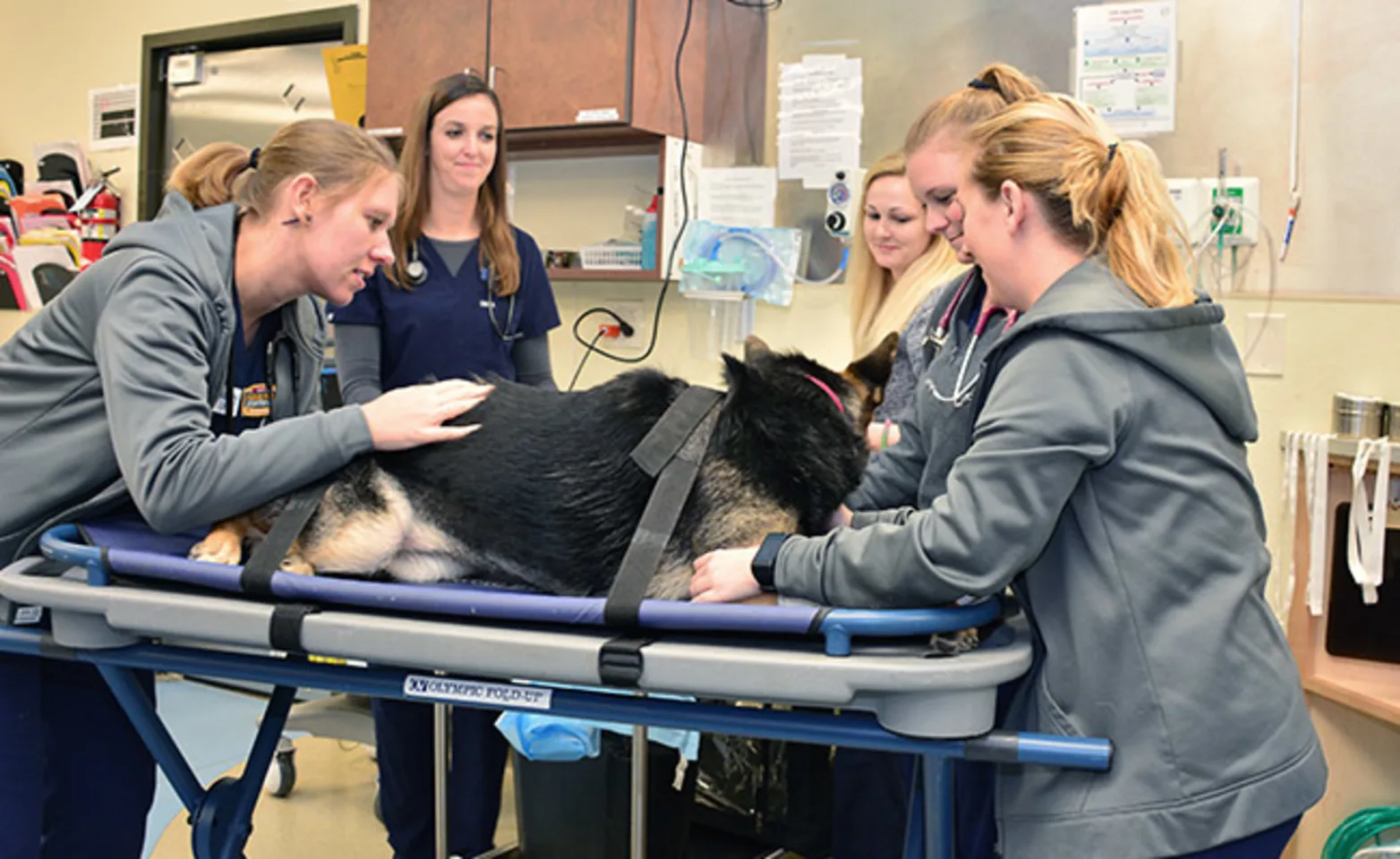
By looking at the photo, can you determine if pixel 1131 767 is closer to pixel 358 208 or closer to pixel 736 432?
pixel 736 432

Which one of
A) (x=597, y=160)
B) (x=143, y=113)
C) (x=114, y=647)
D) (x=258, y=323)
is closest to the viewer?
(x=114, y=647)

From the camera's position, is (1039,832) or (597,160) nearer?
(1039,832)

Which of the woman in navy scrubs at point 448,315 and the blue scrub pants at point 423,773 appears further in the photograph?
the blue scrub pants at point 423,773

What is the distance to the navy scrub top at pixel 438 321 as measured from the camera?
2.36 metres

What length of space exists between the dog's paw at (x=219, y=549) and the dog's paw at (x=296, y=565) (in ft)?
0.21

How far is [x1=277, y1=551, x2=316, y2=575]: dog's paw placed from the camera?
5.13 ft

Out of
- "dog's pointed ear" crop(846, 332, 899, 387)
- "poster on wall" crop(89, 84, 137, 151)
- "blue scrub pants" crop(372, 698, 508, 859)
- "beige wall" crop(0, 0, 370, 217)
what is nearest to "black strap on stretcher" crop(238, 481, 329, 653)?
"dog's pointed ear" crop(846, 332, 899, 387)

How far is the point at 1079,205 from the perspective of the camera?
1.23 meters

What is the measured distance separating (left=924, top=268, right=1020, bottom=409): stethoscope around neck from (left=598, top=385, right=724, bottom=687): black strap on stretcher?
328 millimetres

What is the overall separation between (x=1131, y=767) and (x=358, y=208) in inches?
52.3

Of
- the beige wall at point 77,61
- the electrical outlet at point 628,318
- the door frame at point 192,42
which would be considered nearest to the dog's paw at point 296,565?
the electrical outlet at point 628,318

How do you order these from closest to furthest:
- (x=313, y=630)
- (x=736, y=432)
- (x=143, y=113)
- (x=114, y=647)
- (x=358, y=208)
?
(x=313, y=630) → (x=114, y=647) → (x=736, y=432) → (x=358, y=208) → (x=143, y=113)

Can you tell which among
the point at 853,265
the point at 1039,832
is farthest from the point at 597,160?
the point at 1039,832

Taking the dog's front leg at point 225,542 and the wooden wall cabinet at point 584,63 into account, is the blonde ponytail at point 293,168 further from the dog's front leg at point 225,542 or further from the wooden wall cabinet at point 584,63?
the wooden wall cabinet at point 584,63
